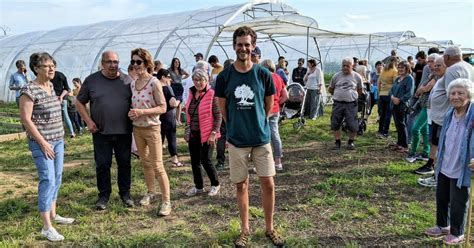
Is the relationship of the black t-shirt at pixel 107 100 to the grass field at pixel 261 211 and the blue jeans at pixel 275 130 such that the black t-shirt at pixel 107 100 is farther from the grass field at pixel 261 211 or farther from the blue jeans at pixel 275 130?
the blue jeans at pixel 275 130

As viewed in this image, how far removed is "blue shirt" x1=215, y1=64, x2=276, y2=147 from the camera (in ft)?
10.4

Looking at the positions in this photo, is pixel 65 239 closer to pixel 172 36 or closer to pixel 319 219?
pixel 319 219

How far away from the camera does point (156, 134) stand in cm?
423

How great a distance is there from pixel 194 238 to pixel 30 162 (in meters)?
4.81

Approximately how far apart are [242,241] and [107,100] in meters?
2.05

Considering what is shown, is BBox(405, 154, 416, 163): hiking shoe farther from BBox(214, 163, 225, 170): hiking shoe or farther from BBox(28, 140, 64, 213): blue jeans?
BBox(28, 140, 64, 213): blue jeans

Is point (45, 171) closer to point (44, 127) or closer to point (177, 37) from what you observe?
point (44, 127)

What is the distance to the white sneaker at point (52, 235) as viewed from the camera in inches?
142

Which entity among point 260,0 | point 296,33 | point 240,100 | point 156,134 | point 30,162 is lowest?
point 30,162

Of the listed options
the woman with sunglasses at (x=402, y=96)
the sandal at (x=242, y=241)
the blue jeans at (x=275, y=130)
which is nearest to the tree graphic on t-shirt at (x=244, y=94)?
the sandal at (x=242, y=241)

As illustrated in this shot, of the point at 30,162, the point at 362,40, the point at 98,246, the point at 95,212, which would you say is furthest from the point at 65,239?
the point at 362,40

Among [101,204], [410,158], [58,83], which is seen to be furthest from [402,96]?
[58,83]

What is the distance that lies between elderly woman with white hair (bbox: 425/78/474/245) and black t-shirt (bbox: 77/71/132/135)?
3.15 metres

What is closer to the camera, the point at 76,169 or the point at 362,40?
the point at 76,169
